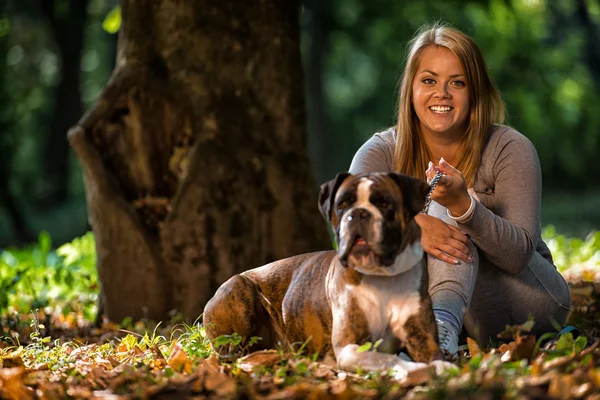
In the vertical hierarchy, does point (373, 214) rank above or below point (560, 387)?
above

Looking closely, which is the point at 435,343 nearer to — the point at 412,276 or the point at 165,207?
the point at 412,276

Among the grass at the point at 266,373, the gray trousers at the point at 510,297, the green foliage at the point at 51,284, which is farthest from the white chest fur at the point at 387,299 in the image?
the green foliage at the point at 51,284

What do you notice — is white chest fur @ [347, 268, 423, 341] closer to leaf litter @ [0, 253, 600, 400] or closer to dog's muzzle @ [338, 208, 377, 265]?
leaf litter @ [0, 253, 600, 400]

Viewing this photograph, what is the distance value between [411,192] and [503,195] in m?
1.25

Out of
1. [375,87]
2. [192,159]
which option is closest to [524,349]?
[192,159]

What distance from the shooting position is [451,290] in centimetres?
465

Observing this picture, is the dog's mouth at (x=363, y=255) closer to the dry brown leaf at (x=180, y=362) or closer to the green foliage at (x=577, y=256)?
the dry brown leaf at (x=180, y=362)

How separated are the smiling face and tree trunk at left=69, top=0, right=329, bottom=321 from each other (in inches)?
88.8

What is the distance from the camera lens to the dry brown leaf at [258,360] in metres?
4.05

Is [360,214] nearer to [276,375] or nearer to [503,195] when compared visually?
[276,375]

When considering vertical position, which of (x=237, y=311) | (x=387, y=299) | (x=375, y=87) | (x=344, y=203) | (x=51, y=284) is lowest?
(x=51, y=284)

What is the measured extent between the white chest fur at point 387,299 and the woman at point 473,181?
0.63 meters

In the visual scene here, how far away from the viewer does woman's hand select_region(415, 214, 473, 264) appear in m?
4.70

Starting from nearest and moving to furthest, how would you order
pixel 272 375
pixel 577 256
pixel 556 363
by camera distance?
1. pixel 556 363
2. pixel 272 375
3. pixel 577 256
